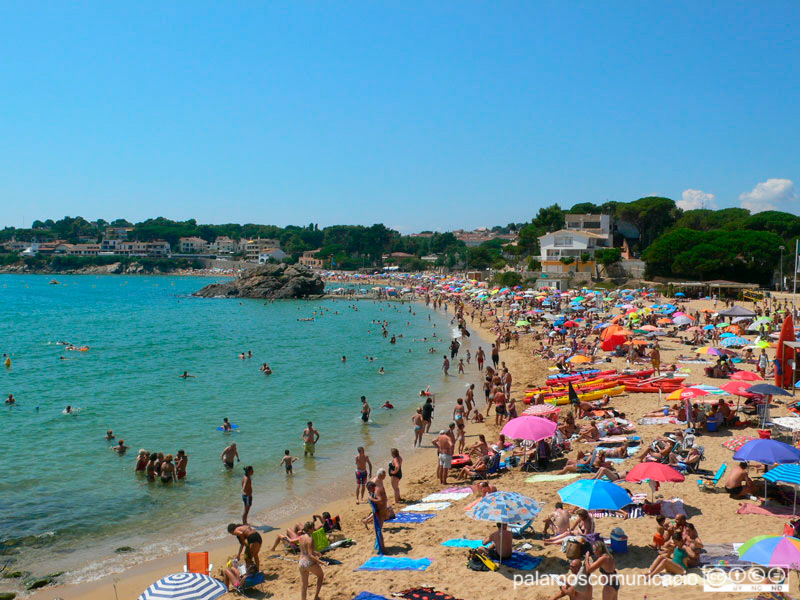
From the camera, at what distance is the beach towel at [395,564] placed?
26.3ft

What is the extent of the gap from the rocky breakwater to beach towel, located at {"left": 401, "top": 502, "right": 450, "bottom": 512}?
221 ft

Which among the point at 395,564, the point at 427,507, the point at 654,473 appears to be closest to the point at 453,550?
the point at 395,564

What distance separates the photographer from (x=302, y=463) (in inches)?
580

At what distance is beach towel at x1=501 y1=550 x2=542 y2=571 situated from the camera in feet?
24.7

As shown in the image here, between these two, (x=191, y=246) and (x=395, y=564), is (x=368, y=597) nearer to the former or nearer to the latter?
(x=395, y=564)

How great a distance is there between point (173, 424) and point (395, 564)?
497 inches

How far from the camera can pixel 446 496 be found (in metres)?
11.1

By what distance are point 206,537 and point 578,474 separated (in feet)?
23.0

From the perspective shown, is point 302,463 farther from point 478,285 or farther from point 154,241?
point 154,241

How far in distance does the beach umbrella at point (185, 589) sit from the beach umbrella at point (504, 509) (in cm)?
323

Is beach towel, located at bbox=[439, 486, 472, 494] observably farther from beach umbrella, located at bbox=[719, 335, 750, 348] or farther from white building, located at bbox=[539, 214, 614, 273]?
white building, located at bbox=[539, 214, 614, 273]

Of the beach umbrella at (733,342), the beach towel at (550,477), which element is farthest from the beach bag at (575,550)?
the beach umbrella at (733,342)

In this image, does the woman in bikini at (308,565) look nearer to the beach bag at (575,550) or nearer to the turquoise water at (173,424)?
the beach bag at (575,550)

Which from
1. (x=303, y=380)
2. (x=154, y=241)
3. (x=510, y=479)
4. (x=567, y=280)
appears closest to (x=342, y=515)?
(x=510, y=479)
